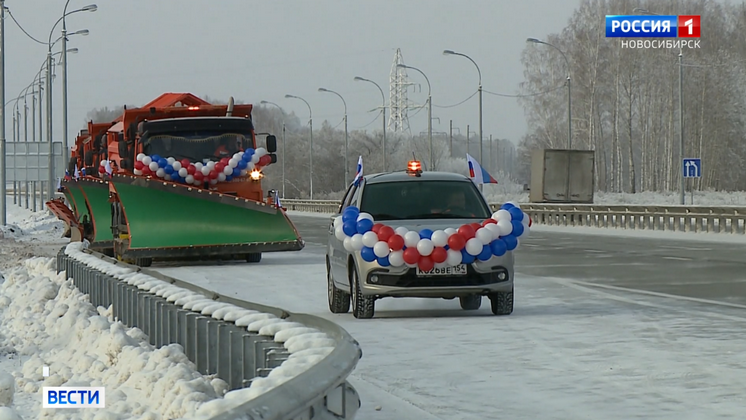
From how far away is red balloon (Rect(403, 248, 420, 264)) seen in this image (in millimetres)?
13180

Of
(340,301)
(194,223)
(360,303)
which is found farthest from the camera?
(194,223)

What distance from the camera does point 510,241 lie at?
535 inches

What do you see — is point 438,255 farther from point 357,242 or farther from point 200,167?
point 200,167

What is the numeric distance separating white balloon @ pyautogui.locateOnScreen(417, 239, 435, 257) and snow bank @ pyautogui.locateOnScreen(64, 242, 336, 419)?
2649 mm

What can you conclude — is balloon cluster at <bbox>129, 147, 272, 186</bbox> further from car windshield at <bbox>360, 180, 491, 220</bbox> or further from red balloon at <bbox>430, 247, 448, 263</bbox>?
red balloon at <bbox>430, 247, 448, 263</bbox>

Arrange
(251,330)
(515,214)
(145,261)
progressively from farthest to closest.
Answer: (145,261)
(515,214)
(251,330)

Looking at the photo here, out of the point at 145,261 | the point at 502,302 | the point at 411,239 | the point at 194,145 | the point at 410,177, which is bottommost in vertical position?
the point at 145,261

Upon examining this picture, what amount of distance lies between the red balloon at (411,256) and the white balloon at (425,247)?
0.17 ft

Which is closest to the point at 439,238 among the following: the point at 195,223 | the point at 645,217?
the point at 195,223

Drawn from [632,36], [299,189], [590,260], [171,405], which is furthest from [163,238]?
[299,189]

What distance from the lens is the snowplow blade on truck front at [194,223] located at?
2408cm

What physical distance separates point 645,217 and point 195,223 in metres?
21.2

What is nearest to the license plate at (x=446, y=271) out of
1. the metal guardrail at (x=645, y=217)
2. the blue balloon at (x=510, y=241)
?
the blue balloon at (x=510, y=241)

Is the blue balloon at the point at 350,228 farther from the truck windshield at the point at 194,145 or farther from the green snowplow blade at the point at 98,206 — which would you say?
the green snowplow blade at the point at 98,206
